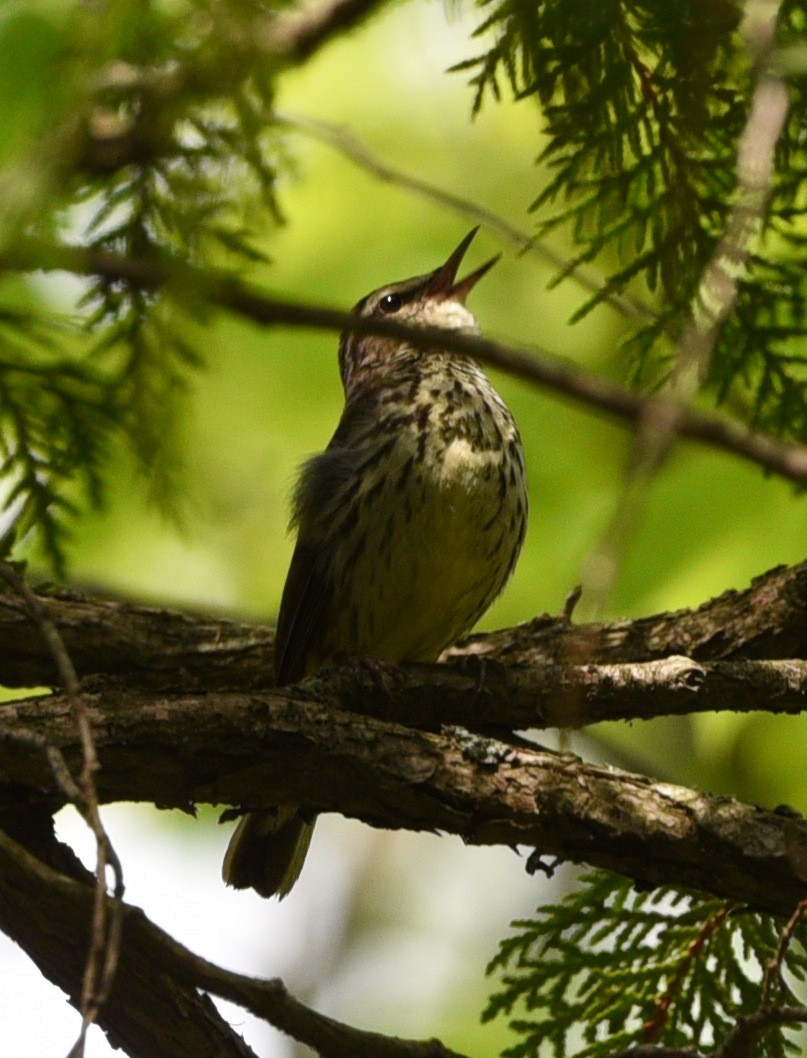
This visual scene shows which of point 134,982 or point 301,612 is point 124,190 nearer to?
point 134,982

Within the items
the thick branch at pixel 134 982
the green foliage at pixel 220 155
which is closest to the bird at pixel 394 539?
the green foliage at pixel 220 155

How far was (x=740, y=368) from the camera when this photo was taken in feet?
11.3

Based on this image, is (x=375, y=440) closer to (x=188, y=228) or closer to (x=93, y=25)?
(x=188, y=228)

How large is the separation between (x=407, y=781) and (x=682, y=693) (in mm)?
773

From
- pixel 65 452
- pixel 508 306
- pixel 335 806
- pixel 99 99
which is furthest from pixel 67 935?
pixel 508 306

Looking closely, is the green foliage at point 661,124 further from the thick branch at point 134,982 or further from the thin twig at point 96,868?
the thick branch at point 134,982

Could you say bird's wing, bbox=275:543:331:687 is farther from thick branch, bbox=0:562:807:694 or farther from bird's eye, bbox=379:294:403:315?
bird's eye, bbox=379:294:403:315

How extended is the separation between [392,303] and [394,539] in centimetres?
162

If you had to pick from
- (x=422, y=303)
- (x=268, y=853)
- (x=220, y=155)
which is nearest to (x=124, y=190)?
(x=220, y=155)

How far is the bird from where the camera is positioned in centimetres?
466

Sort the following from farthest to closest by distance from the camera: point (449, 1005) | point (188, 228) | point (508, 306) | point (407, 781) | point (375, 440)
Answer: point (449, 1005) < point (508, 306) < point (375, 440) < point (407, 781) < point (188, 228)

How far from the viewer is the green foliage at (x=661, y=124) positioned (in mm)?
2613

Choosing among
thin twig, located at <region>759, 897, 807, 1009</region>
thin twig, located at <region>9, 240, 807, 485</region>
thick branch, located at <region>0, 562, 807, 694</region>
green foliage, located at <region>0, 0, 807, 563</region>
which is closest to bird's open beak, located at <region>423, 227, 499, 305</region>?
thick branch, located at <region>0, 562, 807, 694</region>

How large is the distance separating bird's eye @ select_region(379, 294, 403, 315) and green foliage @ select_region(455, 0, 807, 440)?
8.32ft
